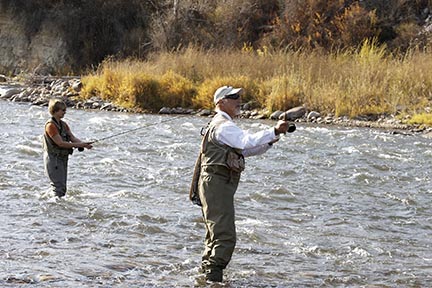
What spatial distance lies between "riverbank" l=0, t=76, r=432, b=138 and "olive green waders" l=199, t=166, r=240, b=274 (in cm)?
820

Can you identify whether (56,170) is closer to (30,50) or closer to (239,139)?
(239,139)

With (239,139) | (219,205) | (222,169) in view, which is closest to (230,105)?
(239,139)

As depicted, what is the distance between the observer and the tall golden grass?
21.5m

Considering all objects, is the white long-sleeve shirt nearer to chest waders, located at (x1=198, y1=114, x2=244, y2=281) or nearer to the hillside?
chest waders, located at (x1=198, y1=114, x2=244, y2=281)

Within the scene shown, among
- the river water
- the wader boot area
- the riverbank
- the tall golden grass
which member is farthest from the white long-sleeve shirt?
the tall golden grass

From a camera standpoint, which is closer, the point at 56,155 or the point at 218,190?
the point at 218,190

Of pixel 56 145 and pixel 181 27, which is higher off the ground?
pixel 56 145

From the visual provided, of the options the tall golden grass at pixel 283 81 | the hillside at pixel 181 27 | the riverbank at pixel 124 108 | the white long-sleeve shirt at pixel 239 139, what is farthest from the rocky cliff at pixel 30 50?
the white long-sleeve shirt at pixel 239 139

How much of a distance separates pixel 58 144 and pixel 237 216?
7.47 feet

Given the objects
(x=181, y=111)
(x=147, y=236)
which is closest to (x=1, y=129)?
(x=181, y=111)

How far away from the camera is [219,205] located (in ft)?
22.3

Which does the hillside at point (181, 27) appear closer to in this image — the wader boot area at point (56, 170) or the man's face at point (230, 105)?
the wader boot area at point (56, 170)

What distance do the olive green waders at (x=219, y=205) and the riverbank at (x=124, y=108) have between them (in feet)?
26.9

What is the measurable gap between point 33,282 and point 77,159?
761 cm
